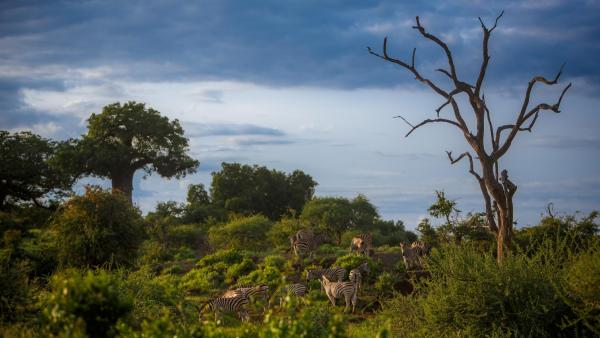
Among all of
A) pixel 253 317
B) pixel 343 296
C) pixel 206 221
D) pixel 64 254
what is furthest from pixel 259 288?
pixel 206 221

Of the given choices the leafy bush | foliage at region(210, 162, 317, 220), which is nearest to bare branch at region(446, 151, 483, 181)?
the leafy bush

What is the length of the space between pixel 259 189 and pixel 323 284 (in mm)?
29291

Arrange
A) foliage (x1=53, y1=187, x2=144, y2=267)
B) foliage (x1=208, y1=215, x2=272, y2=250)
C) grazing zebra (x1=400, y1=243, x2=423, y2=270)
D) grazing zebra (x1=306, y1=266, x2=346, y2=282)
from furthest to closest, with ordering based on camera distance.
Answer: foliage (x1=208, y1=215, x2=272, y2=250) < foliage (x1=53, y1=187, x2=144, y2=267) < grazing zebra (x1=400, y1=243, x2=423, y2=270) < grazing zebra (x1=306, y1=266, x2=346, y2=282)

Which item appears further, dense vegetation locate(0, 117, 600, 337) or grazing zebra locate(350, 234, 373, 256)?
grazing zebra locate(350, 234, 373, 256)

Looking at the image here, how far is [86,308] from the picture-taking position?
864 centimetres

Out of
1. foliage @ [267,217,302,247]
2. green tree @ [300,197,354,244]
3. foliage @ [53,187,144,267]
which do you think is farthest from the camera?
green tree @ [300,197,354,244]

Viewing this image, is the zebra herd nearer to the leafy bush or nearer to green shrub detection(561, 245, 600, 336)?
the leafy bush

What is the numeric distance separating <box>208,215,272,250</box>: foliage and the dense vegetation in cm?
7

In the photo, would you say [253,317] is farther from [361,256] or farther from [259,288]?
[361,256]

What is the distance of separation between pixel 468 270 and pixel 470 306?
2.62ft

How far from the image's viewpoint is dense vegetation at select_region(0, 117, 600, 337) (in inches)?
373

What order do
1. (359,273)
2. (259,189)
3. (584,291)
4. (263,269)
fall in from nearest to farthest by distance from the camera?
1. (584,291)
2. (359,273)
3. (263,269)
4. (259,189)

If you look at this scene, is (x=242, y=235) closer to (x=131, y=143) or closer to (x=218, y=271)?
(x=218, y=271)

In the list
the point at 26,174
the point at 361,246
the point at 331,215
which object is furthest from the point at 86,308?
the point at 26,174
